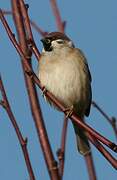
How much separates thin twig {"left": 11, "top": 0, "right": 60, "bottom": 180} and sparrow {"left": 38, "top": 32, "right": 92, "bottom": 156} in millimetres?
1087

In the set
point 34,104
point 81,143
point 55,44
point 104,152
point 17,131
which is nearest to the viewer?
point 17,131

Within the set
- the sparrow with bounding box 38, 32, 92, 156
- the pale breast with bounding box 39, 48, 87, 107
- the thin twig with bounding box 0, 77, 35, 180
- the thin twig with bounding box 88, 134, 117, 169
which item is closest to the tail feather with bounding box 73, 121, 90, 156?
the sparrow with bounding box 38, 32, 92, 156

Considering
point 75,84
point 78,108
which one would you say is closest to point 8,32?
point 75,84

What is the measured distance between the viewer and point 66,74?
3725 millimetres

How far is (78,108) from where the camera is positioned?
160 inches

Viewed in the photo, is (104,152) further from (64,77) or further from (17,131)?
(64,77)

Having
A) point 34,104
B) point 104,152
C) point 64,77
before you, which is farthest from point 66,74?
point 104,152

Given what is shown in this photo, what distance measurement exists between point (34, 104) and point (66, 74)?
1537 millimetres

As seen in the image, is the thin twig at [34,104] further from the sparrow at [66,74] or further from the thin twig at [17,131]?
the sparrow at [66,74]

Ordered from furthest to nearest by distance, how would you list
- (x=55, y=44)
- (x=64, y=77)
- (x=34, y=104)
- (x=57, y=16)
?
(x=55, y=44) → (x=64, y=77) → (x=57, y=16) → (x=34, y=104)

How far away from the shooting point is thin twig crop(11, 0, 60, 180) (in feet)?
6.19

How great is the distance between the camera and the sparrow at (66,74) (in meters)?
3.73

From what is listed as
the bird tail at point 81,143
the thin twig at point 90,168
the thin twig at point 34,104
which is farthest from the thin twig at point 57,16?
the thin twig at point 90,168

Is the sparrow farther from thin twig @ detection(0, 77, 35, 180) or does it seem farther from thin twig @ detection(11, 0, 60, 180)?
thin twig @ detection(0, 77, 35, 180)
